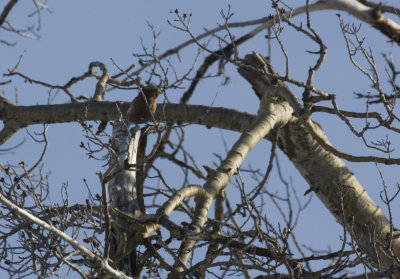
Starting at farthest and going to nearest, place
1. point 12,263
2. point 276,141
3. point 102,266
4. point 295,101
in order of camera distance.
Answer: point 276,141, point 295,101, point 12,263, point 102,266

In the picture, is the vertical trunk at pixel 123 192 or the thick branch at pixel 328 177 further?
the thick branch at pixel 328 177

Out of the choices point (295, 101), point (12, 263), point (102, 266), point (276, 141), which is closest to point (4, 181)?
point (12, 263)

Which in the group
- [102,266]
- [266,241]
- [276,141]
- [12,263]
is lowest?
[102,266]

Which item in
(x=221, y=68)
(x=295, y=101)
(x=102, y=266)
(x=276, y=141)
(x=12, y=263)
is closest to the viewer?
(x=102, y=266)

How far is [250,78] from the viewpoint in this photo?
23.7ft

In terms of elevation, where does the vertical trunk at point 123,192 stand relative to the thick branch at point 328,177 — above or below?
below

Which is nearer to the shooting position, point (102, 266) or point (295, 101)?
point (102, 266)

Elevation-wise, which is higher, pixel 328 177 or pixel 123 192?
pixel 328 177

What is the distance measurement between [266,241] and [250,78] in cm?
300

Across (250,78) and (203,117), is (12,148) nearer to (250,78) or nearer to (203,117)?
(203,117)

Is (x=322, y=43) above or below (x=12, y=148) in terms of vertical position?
below

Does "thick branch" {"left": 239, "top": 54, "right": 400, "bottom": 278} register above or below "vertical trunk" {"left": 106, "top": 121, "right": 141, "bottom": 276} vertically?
above

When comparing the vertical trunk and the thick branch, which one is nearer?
the vertical trunk

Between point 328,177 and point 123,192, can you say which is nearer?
point 123,192
